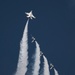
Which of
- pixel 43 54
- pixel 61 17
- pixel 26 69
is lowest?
pixel 26 69

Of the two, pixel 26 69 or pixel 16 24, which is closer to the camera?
pixel 26 69

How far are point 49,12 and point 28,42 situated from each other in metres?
6.91

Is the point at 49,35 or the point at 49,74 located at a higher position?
the point at 49,35

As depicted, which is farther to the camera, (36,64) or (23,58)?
(36,64)

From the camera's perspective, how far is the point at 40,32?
45.4 meters

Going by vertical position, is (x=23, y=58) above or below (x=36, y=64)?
above

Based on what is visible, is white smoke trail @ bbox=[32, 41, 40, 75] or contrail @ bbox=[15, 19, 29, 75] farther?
white smoke trail @ bbox=[32, 41, 40, 75]

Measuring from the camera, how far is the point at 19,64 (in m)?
41.5

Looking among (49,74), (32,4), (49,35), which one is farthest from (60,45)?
(32,4)

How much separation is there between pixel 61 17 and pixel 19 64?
11182 millimetres

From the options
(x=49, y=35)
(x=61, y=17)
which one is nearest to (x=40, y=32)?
(x=49, y=35)

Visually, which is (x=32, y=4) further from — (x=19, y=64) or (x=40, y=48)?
(x=19, y=64)

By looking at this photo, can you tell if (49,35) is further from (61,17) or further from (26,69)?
(26,69)

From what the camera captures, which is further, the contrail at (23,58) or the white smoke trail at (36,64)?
the white smoke trail at (36,64)
